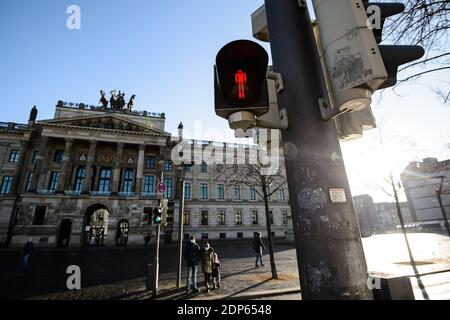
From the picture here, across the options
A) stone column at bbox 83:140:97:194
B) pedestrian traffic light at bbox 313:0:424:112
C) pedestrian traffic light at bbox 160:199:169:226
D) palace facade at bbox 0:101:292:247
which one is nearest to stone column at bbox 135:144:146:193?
palace facade at bbox 0:101:292:247

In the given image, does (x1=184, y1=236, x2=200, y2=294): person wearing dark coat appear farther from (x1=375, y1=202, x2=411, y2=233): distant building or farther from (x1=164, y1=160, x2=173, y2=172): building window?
(x1=375, y1=202, x2=411, y2=233): distant building

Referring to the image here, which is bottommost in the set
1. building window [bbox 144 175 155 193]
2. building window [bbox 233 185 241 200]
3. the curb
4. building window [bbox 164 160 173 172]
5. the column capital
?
the curb

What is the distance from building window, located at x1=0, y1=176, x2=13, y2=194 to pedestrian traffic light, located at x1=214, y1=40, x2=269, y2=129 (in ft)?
149

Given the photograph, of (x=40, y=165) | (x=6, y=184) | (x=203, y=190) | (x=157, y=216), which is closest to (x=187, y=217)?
(x=203, y=190)

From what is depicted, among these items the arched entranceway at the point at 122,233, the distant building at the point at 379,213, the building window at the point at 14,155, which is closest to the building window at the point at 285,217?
→ the arched entranceway at the point at 122,233

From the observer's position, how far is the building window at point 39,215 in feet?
104

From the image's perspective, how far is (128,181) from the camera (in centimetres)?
3869

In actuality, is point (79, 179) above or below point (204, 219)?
above

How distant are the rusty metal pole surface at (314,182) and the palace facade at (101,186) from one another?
29.5 m

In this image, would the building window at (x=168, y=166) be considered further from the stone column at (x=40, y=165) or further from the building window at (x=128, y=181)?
the stone column at (x=40, y=165)

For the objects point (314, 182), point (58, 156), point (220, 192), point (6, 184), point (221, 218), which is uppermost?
point (58, 156)

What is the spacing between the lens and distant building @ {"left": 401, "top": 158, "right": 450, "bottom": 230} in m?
61.2

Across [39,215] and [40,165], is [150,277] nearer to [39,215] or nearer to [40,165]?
[39,215]

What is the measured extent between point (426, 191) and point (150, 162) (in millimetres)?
78539
